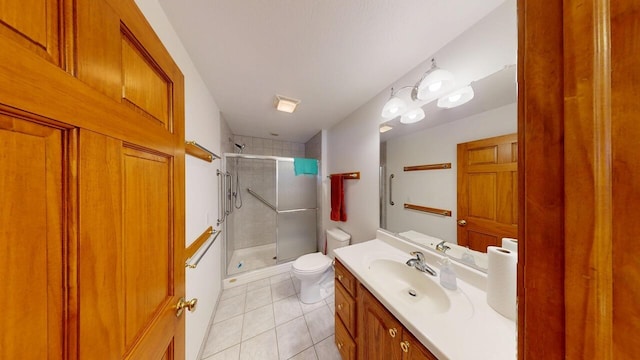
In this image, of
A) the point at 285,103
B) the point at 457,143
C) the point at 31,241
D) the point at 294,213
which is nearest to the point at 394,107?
the point at 457,143

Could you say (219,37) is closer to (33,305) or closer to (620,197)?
(33,305)

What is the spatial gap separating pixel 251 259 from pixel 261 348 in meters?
1.46

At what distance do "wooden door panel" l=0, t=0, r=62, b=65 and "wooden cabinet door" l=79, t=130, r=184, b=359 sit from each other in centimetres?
14

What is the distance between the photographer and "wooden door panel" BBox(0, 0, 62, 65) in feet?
0.84

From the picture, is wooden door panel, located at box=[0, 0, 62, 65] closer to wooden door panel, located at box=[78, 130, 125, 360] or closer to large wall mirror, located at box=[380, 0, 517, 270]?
wooden door panel, located at box=[78, 130, 125, 360]

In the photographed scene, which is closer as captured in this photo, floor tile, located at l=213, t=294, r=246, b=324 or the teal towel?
floor tile, located at l=213, t=294, r=246, b=324

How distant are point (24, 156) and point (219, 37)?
3.67 ft

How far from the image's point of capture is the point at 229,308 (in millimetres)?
1818

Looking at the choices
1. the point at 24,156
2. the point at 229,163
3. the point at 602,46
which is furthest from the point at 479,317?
the point at 229,163

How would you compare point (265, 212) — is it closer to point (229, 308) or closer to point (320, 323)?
point (229, 308)

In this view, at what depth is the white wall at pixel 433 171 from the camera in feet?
3.16

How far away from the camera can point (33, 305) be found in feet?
0.91

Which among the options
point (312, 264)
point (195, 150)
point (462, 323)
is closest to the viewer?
point (462, 323)

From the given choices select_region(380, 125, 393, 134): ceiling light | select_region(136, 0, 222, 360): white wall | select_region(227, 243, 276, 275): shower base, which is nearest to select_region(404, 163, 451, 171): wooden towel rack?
select_region(380, 125, 393, 134): ceiling light
